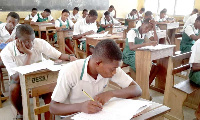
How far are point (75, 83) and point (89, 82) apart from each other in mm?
86

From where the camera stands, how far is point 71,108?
1113 mm

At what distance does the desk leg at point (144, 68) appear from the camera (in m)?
2.76

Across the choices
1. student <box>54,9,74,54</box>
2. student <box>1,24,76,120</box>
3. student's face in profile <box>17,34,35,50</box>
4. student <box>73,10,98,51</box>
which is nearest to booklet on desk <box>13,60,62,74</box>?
student <box>1,24,76,120</box>

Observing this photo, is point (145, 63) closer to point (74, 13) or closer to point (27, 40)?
point (27, 40)

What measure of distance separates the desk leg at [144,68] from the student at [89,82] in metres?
1.50

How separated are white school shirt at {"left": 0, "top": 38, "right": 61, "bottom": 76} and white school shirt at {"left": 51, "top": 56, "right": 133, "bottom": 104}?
3.46 feet

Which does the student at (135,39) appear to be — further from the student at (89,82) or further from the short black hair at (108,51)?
the short black hair at (108,51)

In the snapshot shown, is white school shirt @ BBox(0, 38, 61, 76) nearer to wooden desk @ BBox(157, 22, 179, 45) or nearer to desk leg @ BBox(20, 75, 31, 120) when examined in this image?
desk leg @ BBox(20, 75, 31, 120)

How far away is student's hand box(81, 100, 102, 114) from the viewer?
3.36 feet

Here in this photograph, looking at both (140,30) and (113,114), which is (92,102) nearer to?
(113,114)

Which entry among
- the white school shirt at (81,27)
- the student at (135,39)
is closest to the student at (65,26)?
the white school shirt at (81,27)

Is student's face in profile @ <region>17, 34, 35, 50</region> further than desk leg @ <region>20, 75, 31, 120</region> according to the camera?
Yes

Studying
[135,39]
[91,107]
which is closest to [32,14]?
[135,39]

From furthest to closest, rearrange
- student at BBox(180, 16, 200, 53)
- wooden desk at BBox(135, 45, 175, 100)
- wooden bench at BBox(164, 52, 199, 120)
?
student at BBox(180, 16, 200, 53)
wooden desk at BBox(135, 45, 175, 100)
wooden bench at BBox(164, 52, 199, 120)
